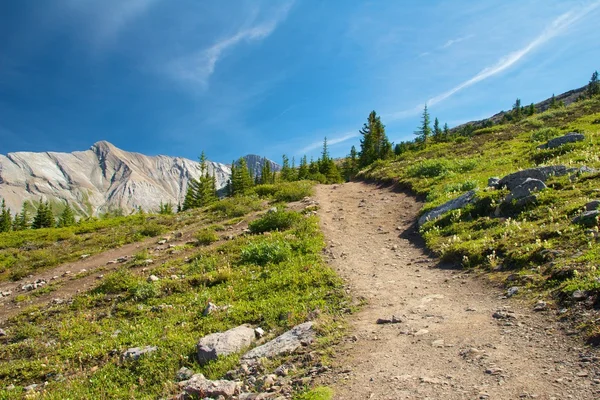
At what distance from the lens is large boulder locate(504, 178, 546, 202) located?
12008 mm

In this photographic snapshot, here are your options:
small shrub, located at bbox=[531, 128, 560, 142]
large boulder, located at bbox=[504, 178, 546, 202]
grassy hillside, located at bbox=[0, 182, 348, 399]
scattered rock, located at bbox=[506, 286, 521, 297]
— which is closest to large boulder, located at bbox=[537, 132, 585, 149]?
small shrub, located at bbox=[531, 128, 560, 142]

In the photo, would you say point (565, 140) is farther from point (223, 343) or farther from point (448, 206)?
point (223, 343)

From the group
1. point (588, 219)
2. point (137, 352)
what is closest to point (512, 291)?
point (588, 219)

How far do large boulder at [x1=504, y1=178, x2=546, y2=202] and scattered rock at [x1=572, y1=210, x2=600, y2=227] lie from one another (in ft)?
10.4

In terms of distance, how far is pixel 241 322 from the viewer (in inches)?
320

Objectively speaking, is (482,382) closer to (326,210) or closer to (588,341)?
(588,341)

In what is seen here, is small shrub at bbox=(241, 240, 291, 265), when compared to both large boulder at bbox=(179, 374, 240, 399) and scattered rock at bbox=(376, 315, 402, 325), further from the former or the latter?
large boulder at bbox=(179, 374, 240, 399)

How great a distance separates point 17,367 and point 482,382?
945 cm

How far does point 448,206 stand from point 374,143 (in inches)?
2404

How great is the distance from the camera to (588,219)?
8477 mm

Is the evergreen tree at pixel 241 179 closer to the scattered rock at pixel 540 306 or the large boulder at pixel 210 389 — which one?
the large boulder at pixel 210 389

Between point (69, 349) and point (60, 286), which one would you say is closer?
point (69, 349)

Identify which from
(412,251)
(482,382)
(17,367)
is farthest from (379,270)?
(17,367)

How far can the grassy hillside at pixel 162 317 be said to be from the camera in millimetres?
6766
